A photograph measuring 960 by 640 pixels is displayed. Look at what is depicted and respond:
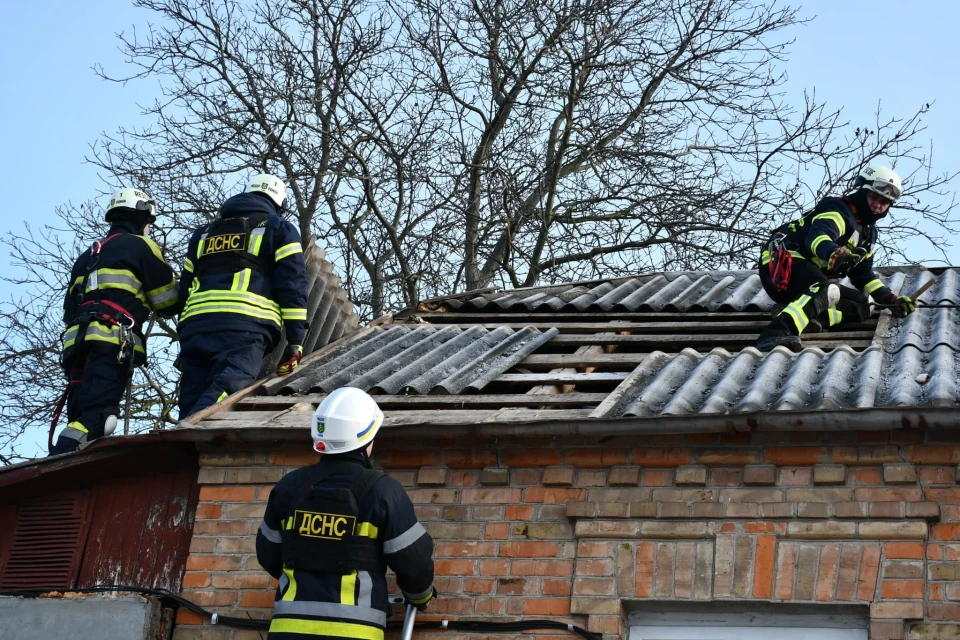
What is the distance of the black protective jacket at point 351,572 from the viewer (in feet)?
15.8

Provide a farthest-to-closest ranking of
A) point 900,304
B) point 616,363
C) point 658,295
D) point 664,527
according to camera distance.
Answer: point 658,295, point 900,304, point 616,363, point 664,527

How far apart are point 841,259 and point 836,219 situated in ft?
1.06

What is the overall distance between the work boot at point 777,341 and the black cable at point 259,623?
2.39 metres

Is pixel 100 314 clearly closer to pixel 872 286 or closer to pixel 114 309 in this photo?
pixel 114 309

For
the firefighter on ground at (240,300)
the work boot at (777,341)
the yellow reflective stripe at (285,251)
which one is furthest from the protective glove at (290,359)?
the work boot at (777,341)

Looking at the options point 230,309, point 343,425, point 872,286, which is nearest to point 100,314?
point 230,309

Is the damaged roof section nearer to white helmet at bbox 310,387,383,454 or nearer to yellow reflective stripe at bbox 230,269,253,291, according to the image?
white helmet at bbox 310,387,383,454

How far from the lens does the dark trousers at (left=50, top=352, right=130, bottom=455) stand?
7551 mm

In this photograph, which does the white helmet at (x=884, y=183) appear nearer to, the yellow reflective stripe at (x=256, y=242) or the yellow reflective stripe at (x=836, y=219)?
the yellow reflective stripe at (x=836, y=219)

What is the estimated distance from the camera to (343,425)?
5051 mm

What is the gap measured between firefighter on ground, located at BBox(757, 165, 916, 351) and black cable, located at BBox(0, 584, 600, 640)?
2.82m

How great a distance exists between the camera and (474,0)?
1623cm

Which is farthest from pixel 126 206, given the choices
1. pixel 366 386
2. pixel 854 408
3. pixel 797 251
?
pixel 854 408

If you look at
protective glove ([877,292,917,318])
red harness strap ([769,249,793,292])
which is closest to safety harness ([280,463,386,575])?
red harness strap ([769,249,793,292])
